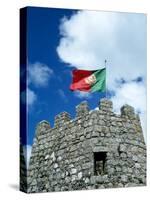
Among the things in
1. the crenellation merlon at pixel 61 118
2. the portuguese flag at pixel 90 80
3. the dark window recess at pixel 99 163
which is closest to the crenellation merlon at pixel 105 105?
the portuguese flag at pixel 90 80

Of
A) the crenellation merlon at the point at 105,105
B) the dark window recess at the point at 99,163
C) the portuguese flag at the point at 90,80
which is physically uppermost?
the portuguese flag at the point at 90,80

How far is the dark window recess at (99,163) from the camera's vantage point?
13.9 meters

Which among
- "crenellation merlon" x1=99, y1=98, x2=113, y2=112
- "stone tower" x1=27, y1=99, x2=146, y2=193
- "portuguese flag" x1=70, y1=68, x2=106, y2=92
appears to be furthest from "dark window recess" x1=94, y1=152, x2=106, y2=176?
"portuguese flag" x1=70, y1=68, x2=106, y2=92

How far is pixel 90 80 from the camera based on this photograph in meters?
14.0

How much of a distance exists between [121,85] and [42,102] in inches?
54.6

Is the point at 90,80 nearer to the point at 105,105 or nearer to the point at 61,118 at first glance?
the point at 105,105

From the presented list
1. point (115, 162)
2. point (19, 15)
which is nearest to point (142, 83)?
point (115, 162)

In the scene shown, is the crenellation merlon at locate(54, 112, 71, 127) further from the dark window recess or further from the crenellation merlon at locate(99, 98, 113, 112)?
the dark window recess

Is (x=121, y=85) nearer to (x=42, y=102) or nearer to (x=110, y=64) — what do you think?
(x=110, y=64)

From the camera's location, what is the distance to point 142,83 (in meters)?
14.4

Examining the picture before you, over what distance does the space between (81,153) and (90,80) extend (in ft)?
3.65

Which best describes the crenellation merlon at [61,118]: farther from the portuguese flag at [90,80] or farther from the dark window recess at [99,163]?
the dark window recess at [99,163]

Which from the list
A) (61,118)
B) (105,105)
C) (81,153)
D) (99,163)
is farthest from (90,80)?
(99,163)

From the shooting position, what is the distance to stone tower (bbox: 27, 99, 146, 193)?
13750 mm
